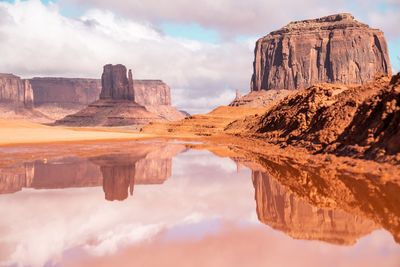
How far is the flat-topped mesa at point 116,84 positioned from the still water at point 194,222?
15775cm

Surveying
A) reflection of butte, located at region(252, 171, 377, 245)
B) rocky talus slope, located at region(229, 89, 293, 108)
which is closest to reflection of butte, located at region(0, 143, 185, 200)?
reflection of butte, located at region(252, 171, 377, 245)

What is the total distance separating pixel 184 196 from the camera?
1319 cm

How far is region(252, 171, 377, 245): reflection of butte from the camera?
834 centimetres

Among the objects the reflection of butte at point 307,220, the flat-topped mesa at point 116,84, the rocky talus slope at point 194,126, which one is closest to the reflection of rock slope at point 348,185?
the reflection of butte at point 307,220

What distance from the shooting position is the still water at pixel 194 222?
7.12 meters

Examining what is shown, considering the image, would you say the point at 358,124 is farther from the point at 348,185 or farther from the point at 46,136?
the point at 46,136

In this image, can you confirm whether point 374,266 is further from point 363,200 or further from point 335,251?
point 363,200

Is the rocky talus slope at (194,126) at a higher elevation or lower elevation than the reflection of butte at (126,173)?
higher

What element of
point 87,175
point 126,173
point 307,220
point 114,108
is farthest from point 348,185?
point 114,108

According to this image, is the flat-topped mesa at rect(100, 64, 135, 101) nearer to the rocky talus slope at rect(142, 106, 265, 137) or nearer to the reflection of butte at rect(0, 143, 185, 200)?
the rocky talus slope at rect(142, 106, 265, 137)

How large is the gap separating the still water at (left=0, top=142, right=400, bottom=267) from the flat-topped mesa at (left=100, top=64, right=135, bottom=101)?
158 m

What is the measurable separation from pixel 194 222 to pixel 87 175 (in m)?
9.20

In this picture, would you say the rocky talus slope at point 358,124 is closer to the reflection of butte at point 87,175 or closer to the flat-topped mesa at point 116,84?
the reflection of butte at point 87,175

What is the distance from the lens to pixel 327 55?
432 feet
